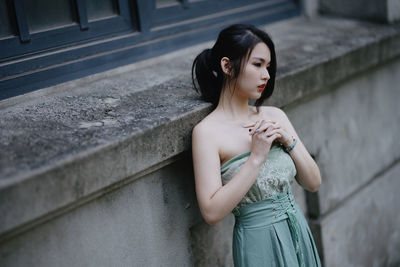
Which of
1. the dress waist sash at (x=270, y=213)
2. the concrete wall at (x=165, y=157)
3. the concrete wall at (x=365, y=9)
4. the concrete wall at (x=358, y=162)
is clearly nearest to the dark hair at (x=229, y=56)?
the concrete wall at (x=165, y=157)


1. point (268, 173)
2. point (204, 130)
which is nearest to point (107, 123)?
point (204, 130)

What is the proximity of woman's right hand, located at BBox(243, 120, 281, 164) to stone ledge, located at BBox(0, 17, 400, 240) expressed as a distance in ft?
1.11

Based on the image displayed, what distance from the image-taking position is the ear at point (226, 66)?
2.21 metres

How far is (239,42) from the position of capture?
216cm

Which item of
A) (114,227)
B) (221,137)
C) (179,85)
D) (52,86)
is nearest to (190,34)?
(179,85)

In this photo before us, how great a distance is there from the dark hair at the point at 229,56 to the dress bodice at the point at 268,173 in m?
0.36

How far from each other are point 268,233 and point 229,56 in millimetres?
849

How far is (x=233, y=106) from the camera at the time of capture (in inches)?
90.4

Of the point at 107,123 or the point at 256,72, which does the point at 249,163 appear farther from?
the point at 107,123

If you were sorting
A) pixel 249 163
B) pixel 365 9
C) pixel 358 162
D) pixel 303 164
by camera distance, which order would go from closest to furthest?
pixel 249 163, pixel 303 164, pixel 358 162, pixel 365 9

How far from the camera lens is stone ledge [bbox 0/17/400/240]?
168cm

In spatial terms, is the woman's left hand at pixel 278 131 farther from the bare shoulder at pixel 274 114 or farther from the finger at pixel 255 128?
the bare shoulder at pixel 274 114

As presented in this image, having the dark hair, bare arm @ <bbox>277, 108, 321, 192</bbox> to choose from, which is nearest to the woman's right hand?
bare arm @ <bbox>277, 108, 321, 192</bbox>

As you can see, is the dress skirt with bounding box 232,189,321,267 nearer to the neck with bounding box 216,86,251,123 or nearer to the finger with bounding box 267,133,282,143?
the finger with bounding box 267,133,282,143
